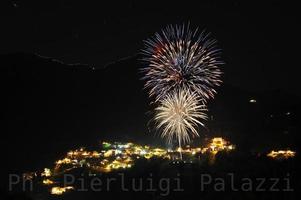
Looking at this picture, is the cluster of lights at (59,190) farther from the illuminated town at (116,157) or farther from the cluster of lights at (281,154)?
the cluster of lights at (281,154)

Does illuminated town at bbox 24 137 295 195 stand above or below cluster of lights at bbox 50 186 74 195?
above

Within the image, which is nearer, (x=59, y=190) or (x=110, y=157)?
(x=59, y=190)

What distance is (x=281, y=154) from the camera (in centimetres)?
3981

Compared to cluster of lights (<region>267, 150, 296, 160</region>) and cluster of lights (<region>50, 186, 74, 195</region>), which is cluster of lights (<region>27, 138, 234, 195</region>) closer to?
cluster of lights (<region>50, 186, 74, 195</region>)

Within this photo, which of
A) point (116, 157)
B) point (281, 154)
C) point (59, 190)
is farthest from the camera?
point (116, 157)

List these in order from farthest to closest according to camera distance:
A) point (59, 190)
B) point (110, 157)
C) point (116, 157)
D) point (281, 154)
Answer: point (110, 157) → point (116, 157) → point (281, 154) → point (59, 190)

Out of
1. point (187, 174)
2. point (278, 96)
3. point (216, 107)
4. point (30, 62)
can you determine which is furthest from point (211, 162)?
Result: point (30, 62)

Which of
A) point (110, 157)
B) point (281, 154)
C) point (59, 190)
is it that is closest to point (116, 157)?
point (110, 157)

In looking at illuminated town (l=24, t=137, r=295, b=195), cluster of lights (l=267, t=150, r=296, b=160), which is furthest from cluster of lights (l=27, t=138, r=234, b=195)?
cluster of lights (l=267, t=150, r=296, b=160)

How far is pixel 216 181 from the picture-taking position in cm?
3183

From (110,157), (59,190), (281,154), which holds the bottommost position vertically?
(59,190)

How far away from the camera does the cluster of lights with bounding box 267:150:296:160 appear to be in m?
38.4

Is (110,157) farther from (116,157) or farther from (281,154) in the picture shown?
(281,154)

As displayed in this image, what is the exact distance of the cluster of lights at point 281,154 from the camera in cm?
3841
